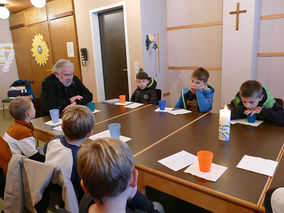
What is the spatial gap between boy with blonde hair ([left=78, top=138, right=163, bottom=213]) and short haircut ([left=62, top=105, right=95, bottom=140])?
0.57 meters

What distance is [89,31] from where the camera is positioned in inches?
171

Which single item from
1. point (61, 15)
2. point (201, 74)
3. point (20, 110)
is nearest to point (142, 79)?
point (201, 74)

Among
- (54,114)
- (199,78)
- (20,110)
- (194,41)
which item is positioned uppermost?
(194,41)

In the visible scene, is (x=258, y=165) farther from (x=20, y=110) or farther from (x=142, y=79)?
(x=142, y=79)

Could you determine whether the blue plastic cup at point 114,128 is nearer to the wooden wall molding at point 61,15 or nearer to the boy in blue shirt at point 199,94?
the boy in blue shirt at point 199,94

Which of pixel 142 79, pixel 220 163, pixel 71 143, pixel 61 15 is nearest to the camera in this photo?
pixel 220 163

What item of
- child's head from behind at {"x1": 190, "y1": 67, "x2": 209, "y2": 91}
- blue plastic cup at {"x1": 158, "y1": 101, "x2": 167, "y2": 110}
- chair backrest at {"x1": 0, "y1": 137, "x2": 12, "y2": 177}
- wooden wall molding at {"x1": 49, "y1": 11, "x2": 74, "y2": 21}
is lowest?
chair backrest at {"x1": 0, "y1": 137, "x2": 12, "y2": 177}

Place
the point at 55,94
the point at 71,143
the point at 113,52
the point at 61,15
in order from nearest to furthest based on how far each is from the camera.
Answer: the point at 71,143 < the point at 55,94 < the point at 113,52 < the point at 61,15

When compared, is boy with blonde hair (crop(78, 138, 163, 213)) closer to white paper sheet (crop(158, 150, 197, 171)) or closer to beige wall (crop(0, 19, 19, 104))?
white paper sheet (crop(158, 150, 197, 171))

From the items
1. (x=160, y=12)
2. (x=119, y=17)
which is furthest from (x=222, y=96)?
(x=119, y=17)

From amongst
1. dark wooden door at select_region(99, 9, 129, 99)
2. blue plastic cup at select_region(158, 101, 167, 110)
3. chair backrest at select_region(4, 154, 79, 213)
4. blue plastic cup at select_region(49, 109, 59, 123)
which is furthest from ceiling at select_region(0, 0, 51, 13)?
chair backrest at select_region(4, 154, 79, 213)

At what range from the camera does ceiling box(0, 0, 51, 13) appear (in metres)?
4.91

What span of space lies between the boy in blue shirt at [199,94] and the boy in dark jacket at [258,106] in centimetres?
41

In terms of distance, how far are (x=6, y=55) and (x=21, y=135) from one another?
5.67 meters
